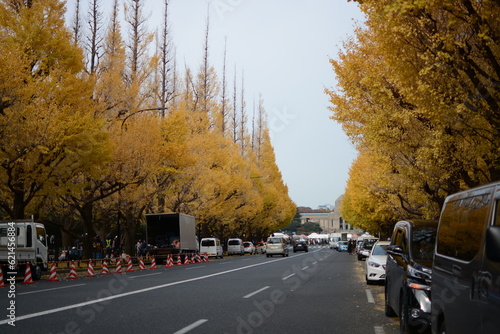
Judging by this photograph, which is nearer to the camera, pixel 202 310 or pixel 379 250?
pixel 202 310

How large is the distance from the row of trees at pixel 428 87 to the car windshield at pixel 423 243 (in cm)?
355

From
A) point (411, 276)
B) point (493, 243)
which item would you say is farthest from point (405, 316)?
point (493, 243)

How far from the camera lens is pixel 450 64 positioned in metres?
11.6

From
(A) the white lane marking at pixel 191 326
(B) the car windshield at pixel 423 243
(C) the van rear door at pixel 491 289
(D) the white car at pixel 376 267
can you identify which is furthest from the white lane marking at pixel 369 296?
(C) the van rear door at pixel 491 289

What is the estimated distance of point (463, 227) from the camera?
477 centimetres

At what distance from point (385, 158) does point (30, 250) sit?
45.5ft

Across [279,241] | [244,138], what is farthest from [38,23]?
[244,138]

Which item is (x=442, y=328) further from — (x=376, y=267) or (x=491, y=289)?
(x=376, y=267)

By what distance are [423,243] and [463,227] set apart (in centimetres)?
348

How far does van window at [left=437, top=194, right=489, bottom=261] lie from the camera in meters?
4.23

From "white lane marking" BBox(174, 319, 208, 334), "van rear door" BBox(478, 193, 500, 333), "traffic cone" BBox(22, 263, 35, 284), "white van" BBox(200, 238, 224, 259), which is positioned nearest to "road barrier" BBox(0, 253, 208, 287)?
"traffic cone" BBox(22, 263, 35, 284)

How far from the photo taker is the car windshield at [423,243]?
7.77 m

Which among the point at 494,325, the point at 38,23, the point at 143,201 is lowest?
the point at 494,325

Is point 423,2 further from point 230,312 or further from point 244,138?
point 244,138
